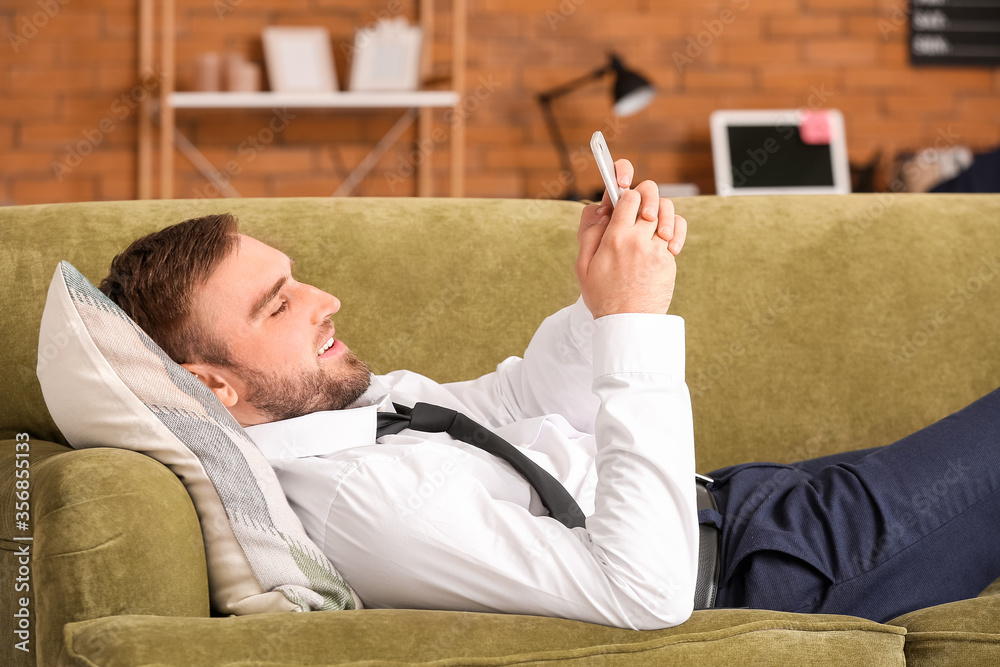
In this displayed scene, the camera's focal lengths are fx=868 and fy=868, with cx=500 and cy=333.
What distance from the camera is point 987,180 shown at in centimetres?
279

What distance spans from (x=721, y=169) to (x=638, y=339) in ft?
9.15

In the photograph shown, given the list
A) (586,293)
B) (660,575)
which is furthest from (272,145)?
(660,575)

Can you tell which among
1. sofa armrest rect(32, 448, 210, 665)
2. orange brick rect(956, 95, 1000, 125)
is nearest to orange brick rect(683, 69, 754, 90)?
orange brick rect(956, 95, 1000, 125)

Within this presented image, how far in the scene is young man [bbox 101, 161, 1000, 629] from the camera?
0.88 metres

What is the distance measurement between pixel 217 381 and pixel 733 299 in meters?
0.88

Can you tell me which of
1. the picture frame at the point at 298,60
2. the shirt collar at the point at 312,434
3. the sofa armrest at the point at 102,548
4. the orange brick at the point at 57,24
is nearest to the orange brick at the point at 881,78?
the picture frame at the point at 298,60

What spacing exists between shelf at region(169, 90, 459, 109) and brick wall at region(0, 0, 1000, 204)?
9.6 inches

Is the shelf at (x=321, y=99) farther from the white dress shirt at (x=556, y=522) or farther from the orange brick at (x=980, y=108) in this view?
the white dress shirt at (x=556, y=522)

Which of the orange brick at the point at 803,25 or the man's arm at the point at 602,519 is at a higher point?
the orange brick at the point at 803,25

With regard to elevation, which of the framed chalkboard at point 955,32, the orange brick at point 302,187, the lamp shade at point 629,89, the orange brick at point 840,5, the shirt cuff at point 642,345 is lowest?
the shirt cuff at point 642,345

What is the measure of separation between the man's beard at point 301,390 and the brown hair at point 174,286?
5 cm

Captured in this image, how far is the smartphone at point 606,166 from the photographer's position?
3.17 feet

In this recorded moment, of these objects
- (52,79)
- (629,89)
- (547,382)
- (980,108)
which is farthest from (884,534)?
(52,79)

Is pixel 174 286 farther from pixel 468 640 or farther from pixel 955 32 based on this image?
pixel 955 32
